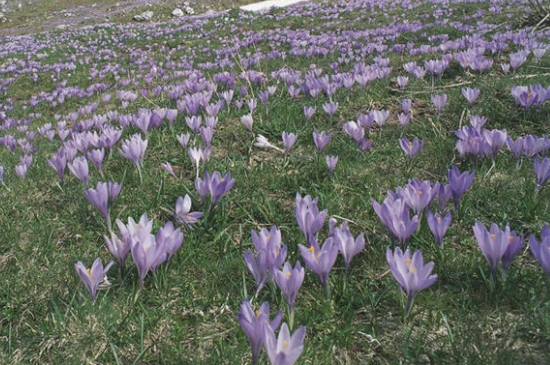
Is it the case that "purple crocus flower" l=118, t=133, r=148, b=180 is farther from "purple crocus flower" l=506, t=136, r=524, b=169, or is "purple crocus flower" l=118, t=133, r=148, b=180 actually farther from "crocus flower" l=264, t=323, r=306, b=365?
"purple crocus flower" l=506, t=136, r=524, b=169

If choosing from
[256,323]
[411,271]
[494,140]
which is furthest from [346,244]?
[494,140]

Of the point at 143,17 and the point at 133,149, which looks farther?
the point at 143,17

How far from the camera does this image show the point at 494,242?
5.13 ft

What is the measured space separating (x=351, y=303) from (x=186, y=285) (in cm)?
85

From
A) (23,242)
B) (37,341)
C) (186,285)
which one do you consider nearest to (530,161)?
(186,285)

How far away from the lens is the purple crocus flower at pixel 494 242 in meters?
1.55

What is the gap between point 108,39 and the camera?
1691 cm

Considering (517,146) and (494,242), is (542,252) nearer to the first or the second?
(494,242)

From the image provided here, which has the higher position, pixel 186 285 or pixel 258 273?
pixel 258 273

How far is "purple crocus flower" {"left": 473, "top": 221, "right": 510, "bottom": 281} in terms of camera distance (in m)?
1.55

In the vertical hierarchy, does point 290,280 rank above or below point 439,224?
above

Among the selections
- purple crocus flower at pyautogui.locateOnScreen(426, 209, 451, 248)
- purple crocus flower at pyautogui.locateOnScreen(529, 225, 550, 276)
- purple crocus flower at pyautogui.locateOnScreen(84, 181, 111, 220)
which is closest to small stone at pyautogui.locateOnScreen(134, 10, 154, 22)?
purple crocus flower at pyautogui.locateOnScreen(84, 181, 111, 220)

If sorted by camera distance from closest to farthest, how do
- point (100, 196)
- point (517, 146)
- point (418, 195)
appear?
point (418, 195) → point (100, 196) → point (517, 146)

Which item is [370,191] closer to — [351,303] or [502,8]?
[351,303]
